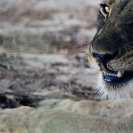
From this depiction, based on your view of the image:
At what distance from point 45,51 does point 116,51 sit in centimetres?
196

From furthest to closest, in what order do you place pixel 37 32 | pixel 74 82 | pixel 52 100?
pixel 37 32, pixel 74 82, pixel 52 100

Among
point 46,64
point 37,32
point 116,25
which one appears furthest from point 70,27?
point 116,25

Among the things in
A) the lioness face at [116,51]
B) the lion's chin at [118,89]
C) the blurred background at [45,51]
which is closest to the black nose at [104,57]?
the lioness face at [116,51]

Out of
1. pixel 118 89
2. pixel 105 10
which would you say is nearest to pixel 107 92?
pixel 118 89

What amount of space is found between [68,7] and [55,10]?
16 cm

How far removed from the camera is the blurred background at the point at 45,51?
3.86m

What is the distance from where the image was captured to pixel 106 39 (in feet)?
9.08

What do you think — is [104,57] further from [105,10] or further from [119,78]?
[105,10]

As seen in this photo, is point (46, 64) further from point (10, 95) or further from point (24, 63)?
point (10, 95)

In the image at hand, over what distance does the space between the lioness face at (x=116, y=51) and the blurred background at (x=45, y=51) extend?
0.65 meters

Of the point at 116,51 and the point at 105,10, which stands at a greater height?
the point at 116,51

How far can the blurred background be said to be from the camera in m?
3.86

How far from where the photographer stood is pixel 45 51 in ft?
15.0

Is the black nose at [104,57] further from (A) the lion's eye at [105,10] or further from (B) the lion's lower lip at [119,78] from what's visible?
(A) the lion's eye at [105,10]
